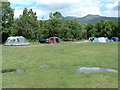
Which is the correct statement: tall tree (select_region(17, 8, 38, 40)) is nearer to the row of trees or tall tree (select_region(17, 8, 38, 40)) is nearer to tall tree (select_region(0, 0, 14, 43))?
the row of trees

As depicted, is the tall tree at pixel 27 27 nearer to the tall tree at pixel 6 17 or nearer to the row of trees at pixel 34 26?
the row of trees at pixel 34 26

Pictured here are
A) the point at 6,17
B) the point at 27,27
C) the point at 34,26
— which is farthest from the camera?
the point at 34,26

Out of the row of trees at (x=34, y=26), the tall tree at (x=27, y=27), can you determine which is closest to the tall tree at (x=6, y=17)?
the row of trees at (x=34, y=26)

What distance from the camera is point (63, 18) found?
5675 centimetres

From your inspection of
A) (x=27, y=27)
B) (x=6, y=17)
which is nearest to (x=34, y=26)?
(x=27, y=27)

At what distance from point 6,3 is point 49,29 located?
15254mm

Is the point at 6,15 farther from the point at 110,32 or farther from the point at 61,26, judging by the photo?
the point at 110,32

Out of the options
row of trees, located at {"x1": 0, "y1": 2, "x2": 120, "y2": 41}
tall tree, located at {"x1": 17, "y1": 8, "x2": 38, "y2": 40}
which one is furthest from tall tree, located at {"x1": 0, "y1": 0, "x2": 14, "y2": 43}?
tall tree, located at {"x1": 17, "y1": 8, "x2": 38, "y2": 40}

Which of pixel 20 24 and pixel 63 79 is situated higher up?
pixel 20 24

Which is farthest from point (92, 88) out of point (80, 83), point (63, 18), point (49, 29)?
point (63, 18)

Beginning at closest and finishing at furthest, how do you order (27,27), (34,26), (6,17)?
(6,17), (27,27), (34,26)

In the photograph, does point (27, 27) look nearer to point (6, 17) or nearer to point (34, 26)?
point (34, 26)

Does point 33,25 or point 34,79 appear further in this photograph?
point 33,25

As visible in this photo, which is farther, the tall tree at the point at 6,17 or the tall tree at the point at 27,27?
the tall tree at the point at 27,27
